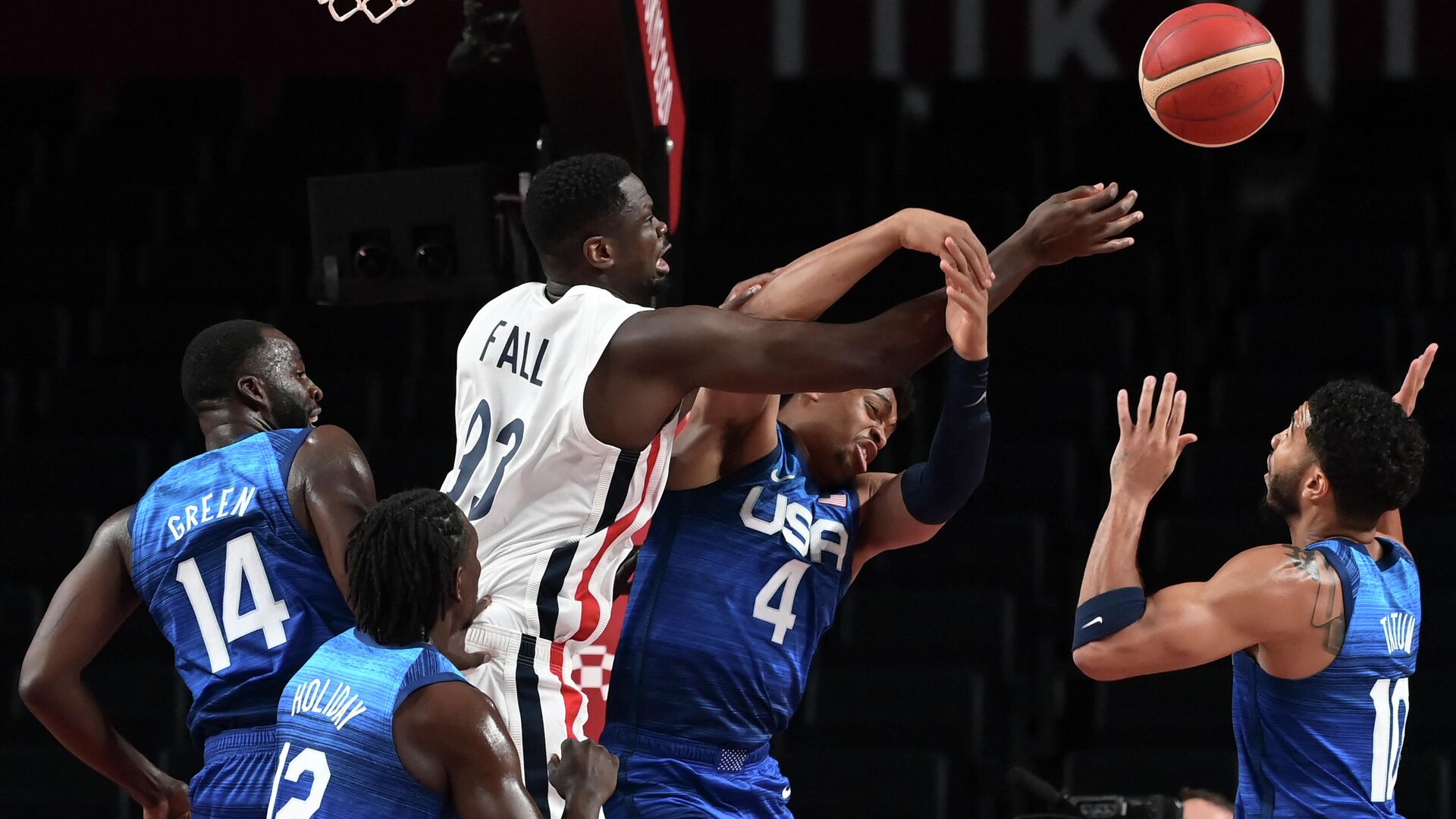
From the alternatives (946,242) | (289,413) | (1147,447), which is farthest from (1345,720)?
(289,413)

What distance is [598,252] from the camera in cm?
379

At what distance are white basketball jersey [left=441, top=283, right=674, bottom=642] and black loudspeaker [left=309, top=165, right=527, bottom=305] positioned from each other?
182cm

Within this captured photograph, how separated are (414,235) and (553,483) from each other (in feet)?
7.17

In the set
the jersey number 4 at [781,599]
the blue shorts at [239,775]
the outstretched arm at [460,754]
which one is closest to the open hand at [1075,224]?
the jersey number 4 at [781,599]

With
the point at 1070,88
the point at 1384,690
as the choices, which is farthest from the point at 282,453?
the point at 1070,88

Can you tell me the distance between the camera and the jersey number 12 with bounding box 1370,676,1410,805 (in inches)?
145

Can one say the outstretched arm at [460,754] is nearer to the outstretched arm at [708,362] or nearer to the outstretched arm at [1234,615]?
the outstretched arm at [708,362]

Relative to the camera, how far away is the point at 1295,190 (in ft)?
35.4

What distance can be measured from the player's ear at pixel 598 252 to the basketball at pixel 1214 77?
159 centimetres

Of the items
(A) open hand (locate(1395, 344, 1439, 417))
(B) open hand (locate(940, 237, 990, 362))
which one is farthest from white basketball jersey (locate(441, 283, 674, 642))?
(A) open hand (locate(1395, 344, 1439, 417))

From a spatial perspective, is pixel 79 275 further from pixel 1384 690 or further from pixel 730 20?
pixel 1384 690

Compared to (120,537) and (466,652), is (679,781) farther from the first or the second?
(120,537)

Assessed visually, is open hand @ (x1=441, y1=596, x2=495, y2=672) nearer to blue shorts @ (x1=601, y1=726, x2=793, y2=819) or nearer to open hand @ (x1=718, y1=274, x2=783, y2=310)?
blue shorts @ (x1=601, y1=726, x2=793, y2=819)

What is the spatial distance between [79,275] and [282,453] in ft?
20.0
